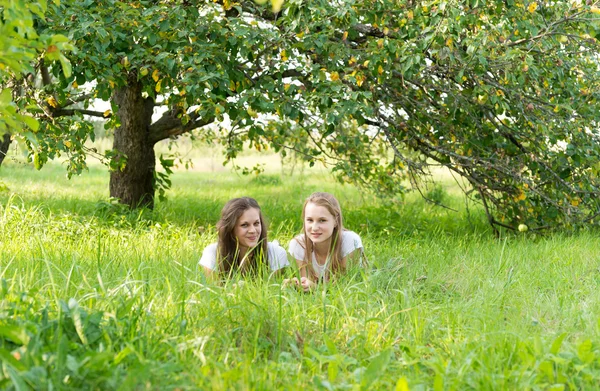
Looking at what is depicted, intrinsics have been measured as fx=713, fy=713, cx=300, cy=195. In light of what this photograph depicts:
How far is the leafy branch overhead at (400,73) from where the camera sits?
5.68 meters

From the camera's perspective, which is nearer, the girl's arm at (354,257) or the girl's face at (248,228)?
the girl's face at (248,228)

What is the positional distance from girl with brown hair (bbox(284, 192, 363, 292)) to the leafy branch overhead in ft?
3.13

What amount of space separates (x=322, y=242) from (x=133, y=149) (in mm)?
4129

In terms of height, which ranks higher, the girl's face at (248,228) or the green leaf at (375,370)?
the girl's face at (248,228)

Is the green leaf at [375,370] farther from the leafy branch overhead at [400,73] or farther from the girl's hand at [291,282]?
the leafy branch overhead at [400,73]

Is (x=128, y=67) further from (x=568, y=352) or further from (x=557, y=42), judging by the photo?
(x=568, y=352)

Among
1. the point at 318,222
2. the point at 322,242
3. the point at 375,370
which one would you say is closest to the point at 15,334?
the point at 375,370

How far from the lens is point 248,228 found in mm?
4797

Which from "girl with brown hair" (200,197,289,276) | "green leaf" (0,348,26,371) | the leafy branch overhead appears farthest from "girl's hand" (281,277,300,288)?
"green leaf" (0,348,26,371)

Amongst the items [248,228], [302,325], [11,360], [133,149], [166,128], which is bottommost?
[302,325]

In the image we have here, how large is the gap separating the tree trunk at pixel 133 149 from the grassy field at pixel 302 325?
245cm

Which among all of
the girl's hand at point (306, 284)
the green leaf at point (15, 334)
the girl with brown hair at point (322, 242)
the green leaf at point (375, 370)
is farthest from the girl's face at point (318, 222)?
the green leaf at point (15, 334)

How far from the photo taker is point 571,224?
7129mm

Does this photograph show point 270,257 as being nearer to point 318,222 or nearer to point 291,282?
point 318,222
